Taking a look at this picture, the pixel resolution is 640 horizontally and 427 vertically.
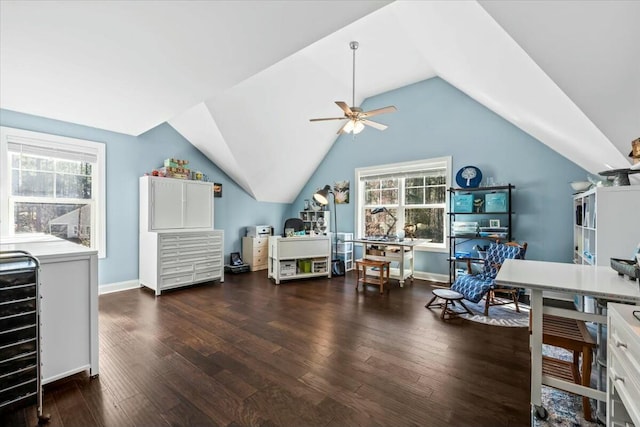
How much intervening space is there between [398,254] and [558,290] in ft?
10.4

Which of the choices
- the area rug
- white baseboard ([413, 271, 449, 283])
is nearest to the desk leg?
the area rug

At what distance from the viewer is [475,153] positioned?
4473mm

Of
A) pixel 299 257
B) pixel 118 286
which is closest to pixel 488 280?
pixel 299 257

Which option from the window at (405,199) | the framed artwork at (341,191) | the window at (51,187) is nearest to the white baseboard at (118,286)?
the window at (51,187)

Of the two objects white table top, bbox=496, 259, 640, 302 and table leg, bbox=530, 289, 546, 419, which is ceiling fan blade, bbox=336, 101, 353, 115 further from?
table leg, bbox=530, 289, 546, 419

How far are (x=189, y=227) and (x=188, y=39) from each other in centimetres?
320

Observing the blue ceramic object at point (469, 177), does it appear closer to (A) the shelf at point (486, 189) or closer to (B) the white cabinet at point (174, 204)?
(A) the shelf at point (486, 189)

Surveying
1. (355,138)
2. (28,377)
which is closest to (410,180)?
(355,138)

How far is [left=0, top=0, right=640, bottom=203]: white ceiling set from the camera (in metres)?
1.58

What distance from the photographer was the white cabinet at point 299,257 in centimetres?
469

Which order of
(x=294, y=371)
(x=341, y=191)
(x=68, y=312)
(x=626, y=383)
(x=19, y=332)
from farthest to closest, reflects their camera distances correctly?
1. (x=341, y=191)
2. (x=294, y=371)
3. (x=68, y=312)
4. (x=19, y=332)
5. (x=626, y=383)

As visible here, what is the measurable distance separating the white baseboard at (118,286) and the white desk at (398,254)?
3.71 meters

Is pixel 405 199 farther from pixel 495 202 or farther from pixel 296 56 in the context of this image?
pixel 296 56

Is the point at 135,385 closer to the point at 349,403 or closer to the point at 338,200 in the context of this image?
the point at 349,403
